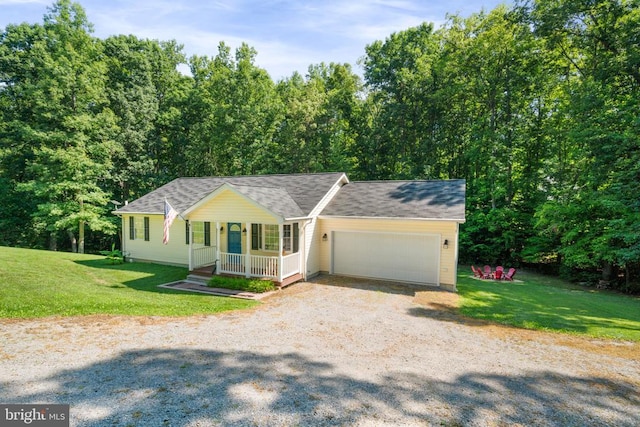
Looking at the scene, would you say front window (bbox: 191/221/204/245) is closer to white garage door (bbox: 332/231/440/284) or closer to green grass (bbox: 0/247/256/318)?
green grass (bbox: 0/247/256/318)

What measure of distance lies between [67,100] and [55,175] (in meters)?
5.30

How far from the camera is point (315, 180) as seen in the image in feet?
55.3

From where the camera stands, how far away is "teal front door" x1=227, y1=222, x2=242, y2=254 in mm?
14672

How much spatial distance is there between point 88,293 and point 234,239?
19.4 feet

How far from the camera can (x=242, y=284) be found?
463 inches

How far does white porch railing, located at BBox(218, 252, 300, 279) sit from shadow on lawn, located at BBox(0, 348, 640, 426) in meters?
6.29

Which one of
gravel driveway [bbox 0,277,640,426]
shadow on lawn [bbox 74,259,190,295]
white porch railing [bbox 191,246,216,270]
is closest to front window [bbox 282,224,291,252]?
white porch railing [bbox 191,246,216,270]

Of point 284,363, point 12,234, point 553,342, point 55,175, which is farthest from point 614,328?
point 12,234

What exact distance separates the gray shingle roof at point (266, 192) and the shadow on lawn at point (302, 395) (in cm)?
699

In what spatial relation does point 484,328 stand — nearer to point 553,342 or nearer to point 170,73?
point 553,342

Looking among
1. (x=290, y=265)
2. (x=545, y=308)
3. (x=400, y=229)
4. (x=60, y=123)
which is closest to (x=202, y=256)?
(x=290, y=265)

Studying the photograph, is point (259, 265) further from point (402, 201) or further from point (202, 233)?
point (402, 201)

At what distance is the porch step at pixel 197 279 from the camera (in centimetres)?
1281

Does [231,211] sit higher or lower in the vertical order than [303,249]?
higher
